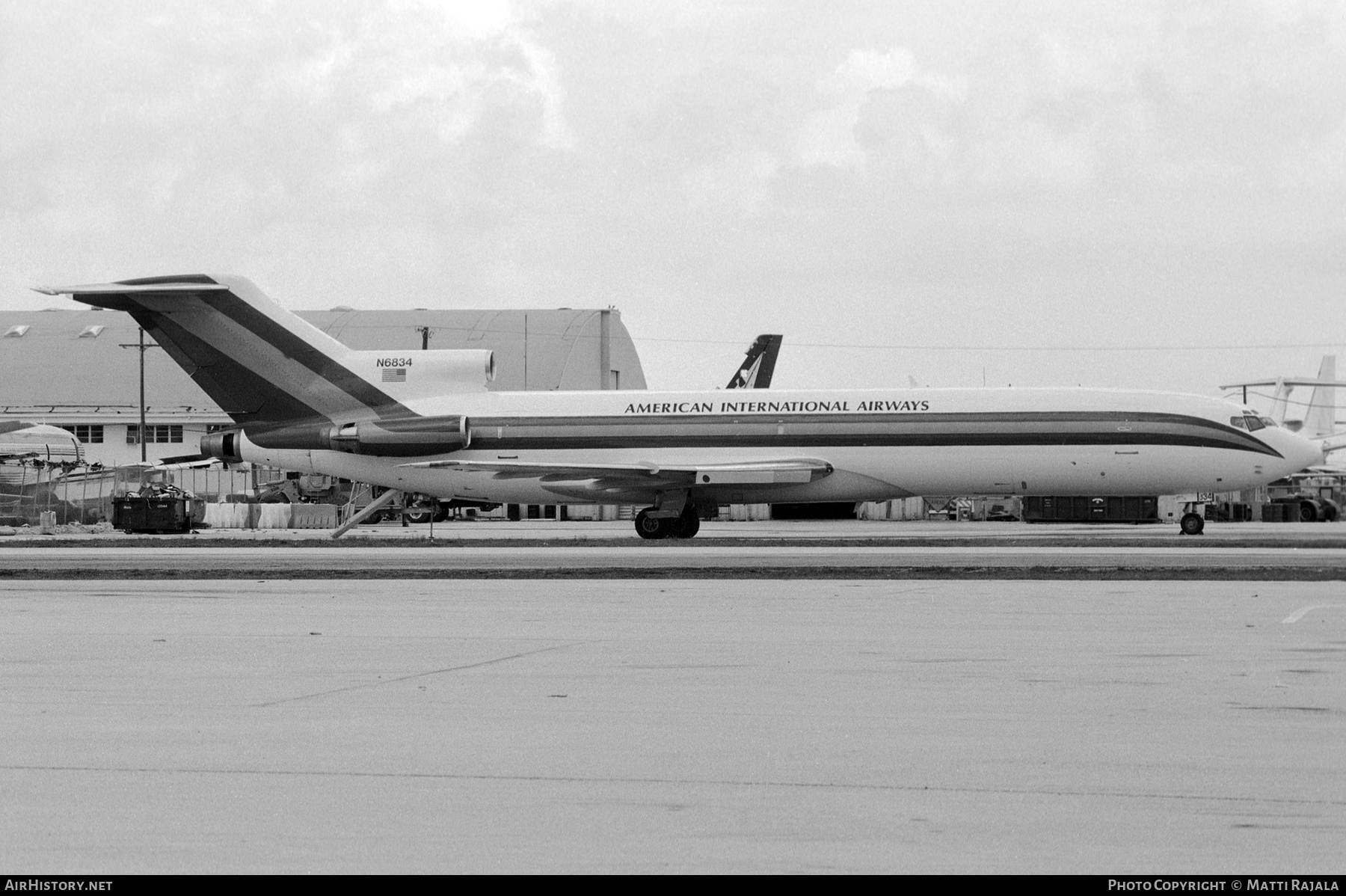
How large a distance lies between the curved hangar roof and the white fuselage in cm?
4808

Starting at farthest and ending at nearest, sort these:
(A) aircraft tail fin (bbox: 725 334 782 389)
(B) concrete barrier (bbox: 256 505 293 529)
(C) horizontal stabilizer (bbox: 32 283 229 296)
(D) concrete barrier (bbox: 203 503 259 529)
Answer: (A) aircraft tail fin (bbox: 725 334 782 389), (D) concrete barrier (bbox: 203 503 259 529), (B) concrete barrier (bbox: 256 505 293 529), (C) horizontal stabilizer (bbox: 32 283 229 296)

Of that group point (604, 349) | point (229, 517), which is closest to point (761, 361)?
point (604, 349)

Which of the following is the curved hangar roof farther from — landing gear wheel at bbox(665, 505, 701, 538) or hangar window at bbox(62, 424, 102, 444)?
landing gear wheel at bbox(665, 505, 701, 538)

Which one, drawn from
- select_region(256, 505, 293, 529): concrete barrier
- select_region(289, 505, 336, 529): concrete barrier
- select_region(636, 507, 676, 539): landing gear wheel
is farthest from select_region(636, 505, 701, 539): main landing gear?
select_region(256, 505, 293, 529): concrete barrier

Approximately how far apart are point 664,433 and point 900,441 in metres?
6.05

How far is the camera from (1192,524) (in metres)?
41.2

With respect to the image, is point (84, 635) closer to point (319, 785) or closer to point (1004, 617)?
point (319, 785)

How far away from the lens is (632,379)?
97312 mm

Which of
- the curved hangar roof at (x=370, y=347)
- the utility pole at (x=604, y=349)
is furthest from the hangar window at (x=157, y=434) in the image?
the utility pole at (x=604, y=349)

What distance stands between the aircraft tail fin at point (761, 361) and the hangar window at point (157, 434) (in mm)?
34499

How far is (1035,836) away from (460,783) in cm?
277

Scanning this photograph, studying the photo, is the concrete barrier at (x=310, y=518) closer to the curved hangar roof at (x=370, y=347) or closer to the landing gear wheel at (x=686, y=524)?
the landing gear wheel at (x=686, y=524)

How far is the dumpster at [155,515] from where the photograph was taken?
49.9 m

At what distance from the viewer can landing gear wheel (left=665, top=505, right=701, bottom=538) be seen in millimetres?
40969
